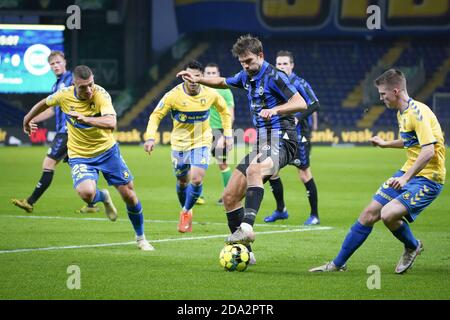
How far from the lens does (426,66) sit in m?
46.2

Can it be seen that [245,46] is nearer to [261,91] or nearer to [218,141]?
[261,91]

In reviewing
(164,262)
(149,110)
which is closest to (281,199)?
(164,262)

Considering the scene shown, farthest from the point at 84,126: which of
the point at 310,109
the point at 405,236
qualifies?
the point at 405,236

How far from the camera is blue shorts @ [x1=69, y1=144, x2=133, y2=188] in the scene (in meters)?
11.2

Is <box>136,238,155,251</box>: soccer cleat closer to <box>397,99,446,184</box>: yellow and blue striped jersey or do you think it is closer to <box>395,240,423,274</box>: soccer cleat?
<box>395,240,423,274</box>: soccer cleat

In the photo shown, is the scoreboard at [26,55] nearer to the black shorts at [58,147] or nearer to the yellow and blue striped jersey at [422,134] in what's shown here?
the black shorts at [58,147]

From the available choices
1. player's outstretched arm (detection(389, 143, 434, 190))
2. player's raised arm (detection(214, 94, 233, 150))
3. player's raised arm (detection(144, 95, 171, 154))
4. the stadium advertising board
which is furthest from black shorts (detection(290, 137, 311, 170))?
the stadium advertising board

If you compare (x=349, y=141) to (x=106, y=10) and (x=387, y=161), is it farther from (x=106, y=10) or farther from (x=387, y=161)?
(x=106, y=10)

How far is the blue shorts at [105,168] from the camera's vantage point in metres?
11.2

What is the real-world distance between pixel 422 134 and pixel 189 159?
5.76 meters

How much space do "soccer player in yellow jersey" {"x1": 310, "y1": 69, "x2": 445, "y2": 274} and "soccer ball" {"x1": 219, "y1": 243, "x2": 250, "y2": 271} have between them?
0.68 meters

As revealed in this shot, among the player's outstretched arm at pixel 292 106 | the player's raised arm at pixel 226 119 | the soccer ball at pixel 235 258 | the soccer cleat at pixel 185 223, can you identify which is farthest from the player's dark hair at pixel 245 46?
the player's raised arm at pixel 226 119

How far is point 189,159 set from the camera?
47.1ft

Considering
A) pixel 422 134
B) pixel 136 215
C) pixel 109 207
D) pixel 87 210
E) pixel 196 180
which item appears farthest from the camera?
pixel 87 210
